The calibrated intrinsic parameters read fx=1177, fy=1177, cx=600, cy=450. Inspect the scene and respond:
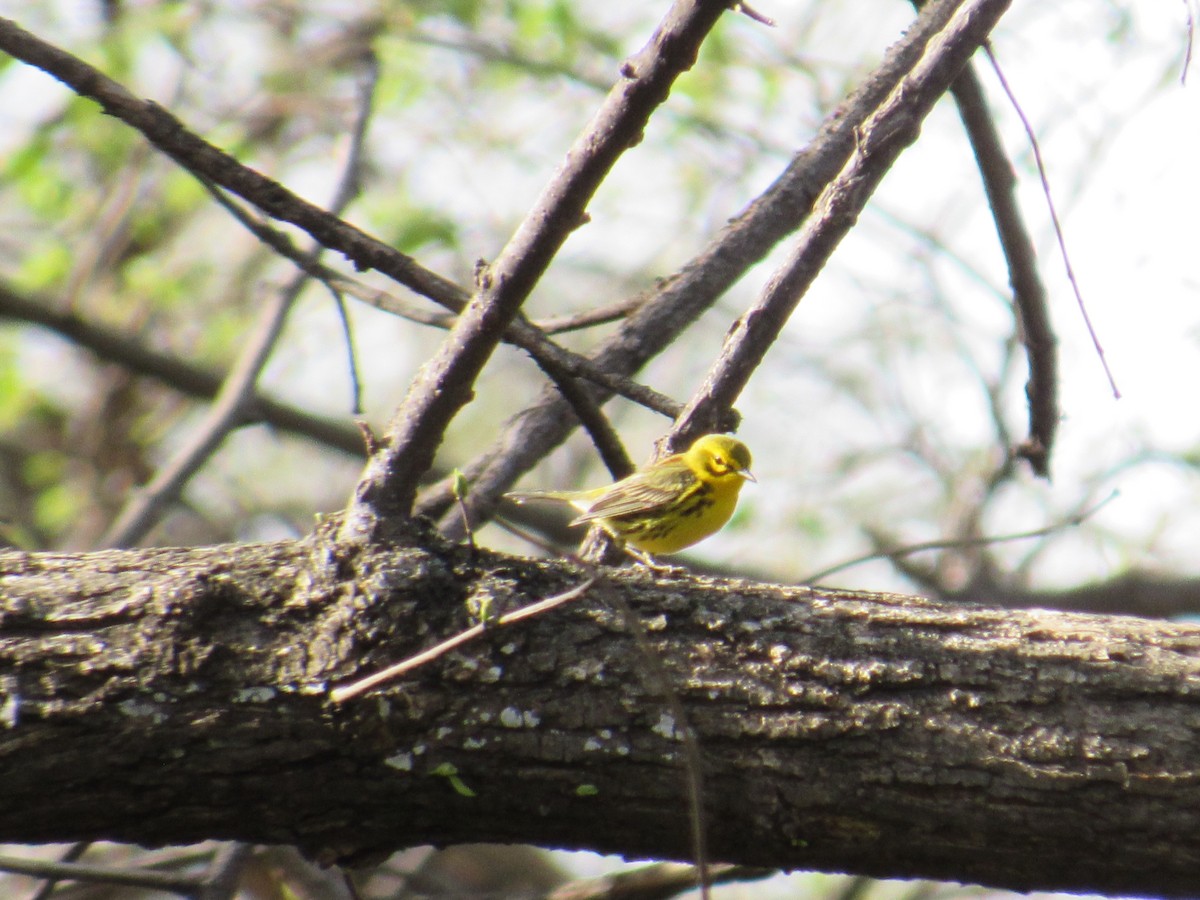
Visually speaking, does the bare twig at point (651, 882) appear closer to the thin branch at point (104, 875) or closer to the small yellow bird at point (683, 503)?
the thin branch at point (104, 875)

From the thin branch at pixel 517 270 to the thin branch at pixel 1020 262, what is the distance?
6.63 ft

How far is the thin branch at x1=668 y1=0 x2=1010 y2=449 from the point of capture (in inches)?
128

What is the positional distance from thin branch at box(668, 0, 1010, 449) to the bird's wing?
1.29 m

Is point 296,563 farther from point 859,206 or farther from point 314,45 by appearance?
point 314,45

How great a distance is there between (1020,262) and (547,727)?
8.85 feet

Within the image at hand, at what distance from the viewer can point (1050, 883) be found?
262cm

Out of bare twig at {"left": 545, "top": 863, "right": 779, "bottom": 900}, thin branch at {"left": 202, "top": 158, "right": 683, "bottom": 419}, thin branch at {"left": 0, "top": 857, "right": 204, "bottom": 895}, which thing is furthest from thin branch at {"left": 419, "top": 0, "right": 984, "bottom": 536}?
thin branch at {"left": 0, "top": 857, "right": 204, "bottom": 895}

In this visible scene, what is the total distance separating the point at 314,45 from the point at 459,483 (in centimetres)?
870

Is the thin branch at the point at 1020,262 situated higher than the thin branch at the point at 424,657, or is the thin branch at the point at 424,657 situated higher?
the thin branch at the point at 1020,262

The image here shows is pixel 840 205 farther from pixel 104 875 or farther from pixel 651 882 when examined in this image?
pixel 104 875


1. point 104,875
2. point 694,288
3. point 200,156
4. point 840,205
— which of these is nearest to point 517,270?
point 200,156

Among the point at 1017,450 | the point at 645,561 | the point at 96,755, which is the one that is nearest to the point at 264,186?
the point at 96,755

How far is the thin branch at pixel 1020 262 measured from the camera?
4102mm

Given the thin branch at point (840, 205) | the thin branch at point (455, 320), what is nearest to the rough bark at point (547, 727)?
the thin branch at point (455, 320)
